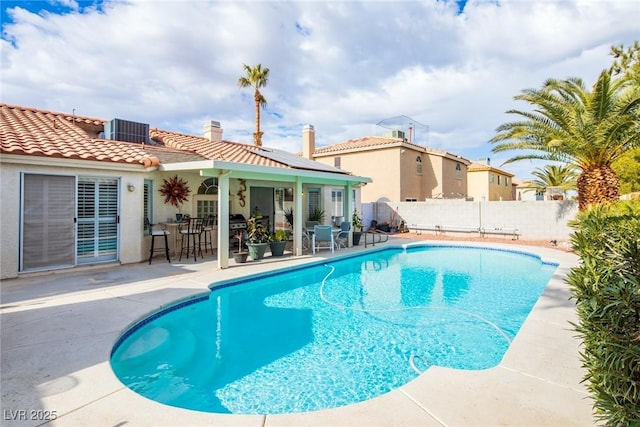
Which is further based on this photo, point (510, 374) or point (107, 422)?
point (510, 374)

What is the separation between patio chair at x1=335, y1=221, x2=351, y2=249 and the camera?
666 inches

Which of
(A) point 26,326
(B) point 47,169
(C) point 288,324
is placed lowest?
(C) point 288,324

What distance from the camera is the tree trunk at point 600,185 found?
14266 mm

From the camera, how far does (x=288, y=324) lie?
7527mm

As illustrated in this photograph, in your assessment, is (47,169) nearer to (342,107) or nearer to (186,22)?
(186,22)

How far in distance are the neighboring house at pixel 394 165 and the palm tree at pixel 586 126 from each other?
37.0 ft

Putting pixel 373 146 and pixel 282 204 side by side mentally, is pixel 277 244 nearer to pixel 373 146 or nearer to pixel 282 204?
pixel 282 204

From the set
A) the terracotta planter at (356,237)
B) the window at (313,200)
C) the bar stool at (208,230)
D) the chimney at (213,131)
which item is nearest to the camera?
the bar stool at (208,230)

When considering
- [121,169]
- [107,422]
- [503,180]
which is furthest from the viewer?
[503,180]

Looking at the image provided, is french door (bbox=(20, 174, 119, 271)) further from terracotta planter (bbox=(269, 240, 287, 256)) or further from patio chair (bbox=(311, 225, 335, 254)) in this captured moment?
patio chair (bbox=(311, 225, 335, 254))

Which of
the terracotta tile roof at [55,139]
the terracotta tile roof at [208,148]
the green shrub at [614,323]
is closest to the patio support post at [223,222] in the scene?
the terracotta tile roof at [208,148]

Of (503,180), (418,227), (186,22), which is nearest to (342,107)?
(418,227)

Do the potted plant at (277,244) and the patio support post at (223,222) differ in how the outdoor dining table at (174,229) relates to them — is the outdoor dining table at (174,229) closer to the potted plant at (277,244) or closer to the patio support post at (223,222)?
the patio support post at (223,222)

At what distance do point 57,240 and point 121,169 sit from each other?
9.69ft
